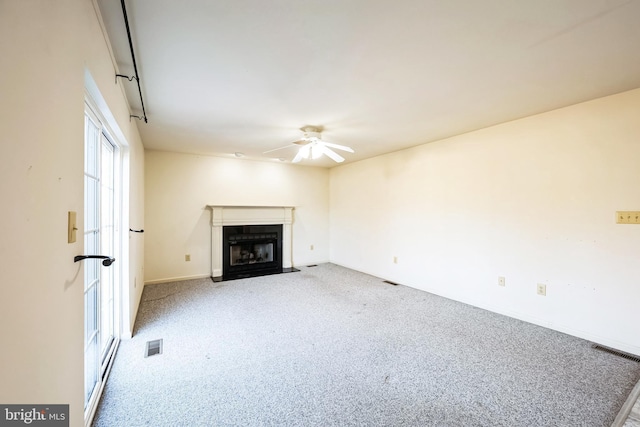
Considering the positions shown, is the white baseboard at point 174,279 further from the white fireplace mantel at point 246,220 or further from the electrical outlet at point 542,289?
the electrical outlet at point 542,289

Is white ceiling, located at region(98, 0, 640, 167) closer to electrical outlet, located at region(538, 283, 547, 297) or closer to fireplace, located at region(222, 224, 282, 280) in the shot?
electrical outlet, located at region(538, 283, 547, 297)

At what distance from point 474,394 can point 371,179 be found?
373 cm

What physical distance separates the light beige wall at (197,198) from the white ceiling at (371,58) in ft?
5.85

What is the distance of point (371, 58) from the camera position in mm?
1773

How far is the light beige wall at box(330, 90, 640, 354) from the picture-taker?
234cm

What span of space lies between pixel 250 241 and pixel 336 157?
2.65m

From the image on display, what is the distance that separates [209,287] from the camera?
4129mm

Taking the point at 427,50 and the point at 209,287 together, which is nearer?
the point at 427,50

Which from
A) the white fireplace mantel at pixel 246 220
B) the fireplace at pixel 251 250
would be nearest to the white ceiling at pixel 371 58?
the white fireplace mantel at pixel 246 220

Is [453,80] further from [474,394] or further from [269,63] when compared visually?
[474,394]

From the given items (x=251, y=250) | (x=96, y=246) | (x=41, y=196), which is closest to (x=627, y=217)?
(x=41, y=196)

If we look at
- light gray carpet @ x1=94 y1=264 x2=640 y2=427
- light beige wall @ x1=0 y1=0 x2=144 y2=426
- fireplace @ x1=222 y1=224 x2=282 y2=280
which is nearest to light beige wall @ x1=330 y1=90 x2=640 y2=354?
light gray carpet @ x1=94 y1=264 x2=640 y2=427

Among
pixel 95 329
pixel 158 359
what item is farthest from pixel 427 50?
pixel 158 359

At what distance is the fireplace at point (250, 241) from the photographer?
15.6ft
